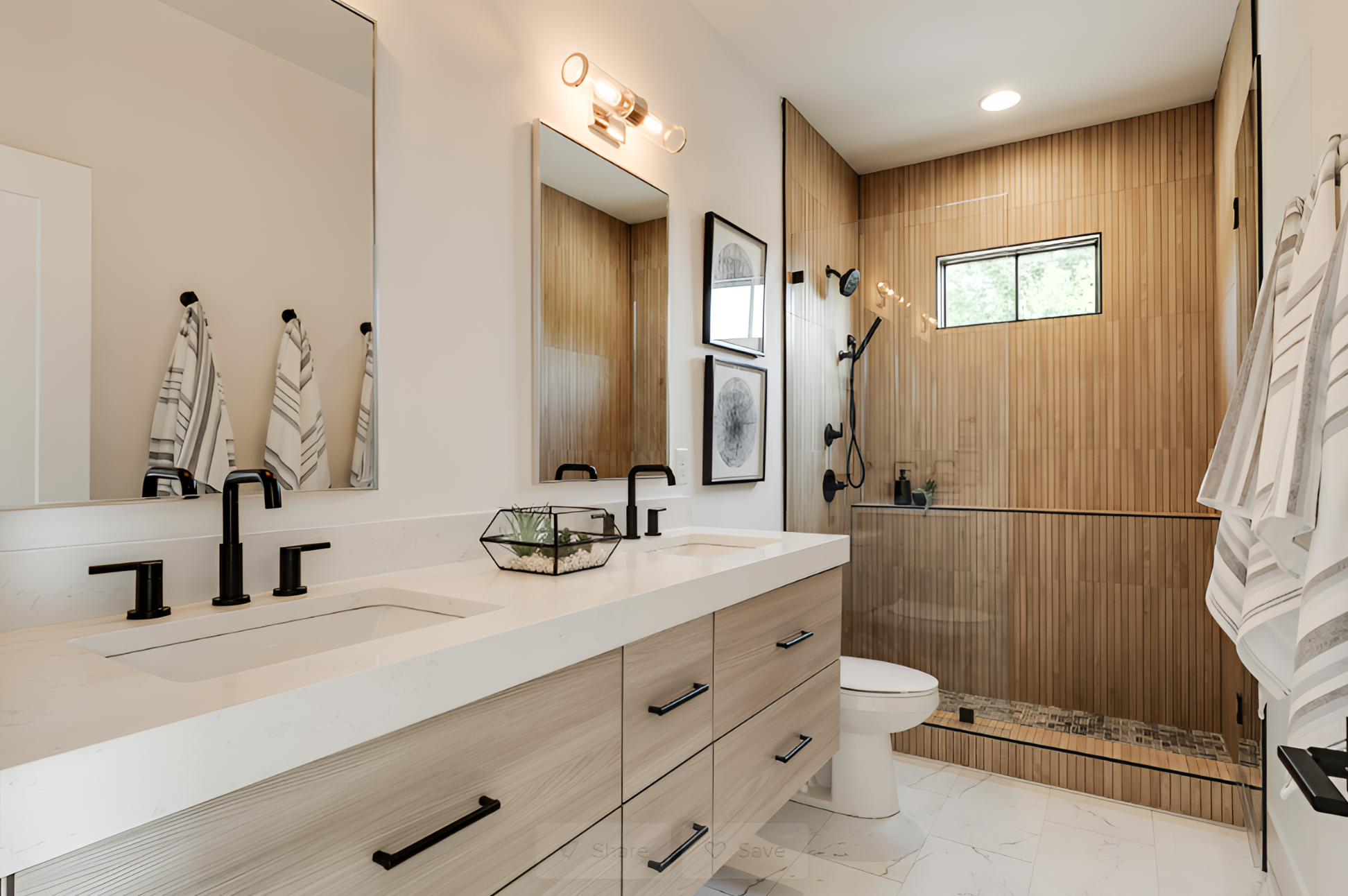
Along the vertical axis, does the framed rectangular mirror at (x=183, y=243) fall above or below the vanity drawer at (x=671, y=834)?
above

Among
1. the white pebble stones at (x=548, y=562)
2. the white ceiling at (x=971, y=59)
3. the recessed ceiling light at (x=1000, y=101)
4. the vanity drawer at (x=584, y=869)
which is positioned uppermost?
the white ceiling at (x=971, y=59)

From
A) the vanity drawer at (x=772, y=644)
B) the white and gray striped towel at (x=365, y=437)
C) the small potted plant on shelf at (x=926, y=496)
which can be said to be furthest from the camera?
the small potted plant on shelf at (x=926, y=496)

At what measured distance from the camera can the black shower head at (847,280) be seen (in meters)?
3.15

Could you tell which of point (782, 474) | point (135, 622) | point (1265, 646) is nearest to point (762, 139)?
point (782, 474)

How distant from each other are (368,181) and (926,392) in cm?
237

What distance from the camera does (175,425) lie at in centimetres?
109

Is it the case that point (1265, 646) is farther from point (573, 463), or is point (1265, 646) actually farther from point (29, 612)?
point (29, 612)

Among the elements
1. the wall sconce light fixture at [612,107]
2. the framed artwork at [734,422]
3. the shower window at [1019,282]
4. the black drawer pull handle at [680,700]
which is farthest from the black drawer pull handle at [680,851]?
the shower window at [1019,282]

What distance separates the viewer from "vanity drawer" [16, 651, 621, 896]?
0.62m

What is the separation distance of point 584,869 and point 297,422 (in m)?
0.86

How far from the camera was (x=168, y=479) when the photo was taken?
1.07 metres

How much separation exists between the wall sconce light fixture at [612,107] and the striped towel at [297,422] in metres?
0.96

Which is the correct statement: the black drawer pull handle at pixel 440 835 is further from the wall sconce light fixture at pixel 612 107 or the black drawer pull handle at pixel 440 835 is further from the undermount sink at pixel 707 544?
the wall sconce light fixture at pixel 612 107

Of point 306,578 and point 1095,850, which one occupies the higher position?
point 306,578
